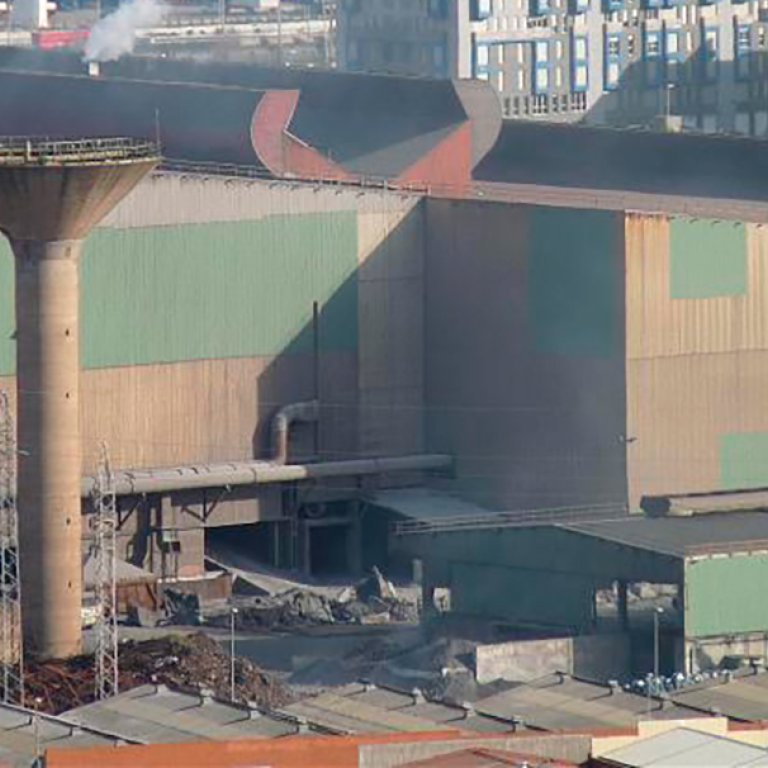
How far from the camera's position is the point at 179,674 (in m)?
43.2

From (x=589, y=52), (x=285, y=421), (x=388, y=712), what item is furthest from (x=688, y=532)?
(x=589, y=52)

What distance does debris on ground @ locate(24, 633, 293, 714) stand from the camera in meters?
42.6

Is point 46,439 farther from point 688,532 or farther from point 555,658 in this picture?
point 688,532

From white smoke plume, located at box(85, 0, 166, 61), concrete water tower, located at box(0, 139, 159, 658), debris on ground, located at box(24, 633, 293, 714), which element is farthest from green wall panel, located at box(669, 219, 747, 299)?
white smoke plume, located at box(85, 0, 166, 61)

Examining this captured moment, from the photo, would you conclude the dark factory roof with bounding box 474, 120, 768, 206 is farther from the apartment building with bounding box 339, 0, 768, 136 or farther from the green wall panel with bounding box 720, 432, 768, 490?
the apartment building with bounding box 339, 0, 768, 136

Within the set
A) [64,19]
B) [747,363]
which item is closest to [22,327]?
[747,363]

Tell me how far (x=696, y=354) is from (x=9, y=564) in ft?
33.2

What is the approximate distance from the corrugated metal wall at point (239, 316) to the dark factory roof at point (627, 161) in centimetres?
859

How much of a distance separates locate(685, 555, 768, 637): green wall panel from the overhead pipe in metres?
8.82

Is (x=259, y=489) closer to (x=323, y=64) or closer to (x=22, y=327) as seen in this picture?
(x=22, y=327)

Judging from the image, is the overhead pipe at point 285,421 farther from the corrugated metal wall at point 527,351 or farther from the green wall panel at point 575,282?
the green wall panel at point 575,282

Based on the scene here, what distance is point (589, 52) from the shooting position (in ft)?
288

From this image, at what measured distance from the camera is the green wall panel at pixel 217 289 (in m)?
51.5

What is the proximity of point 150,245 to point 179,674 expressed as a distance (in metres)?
9.74
